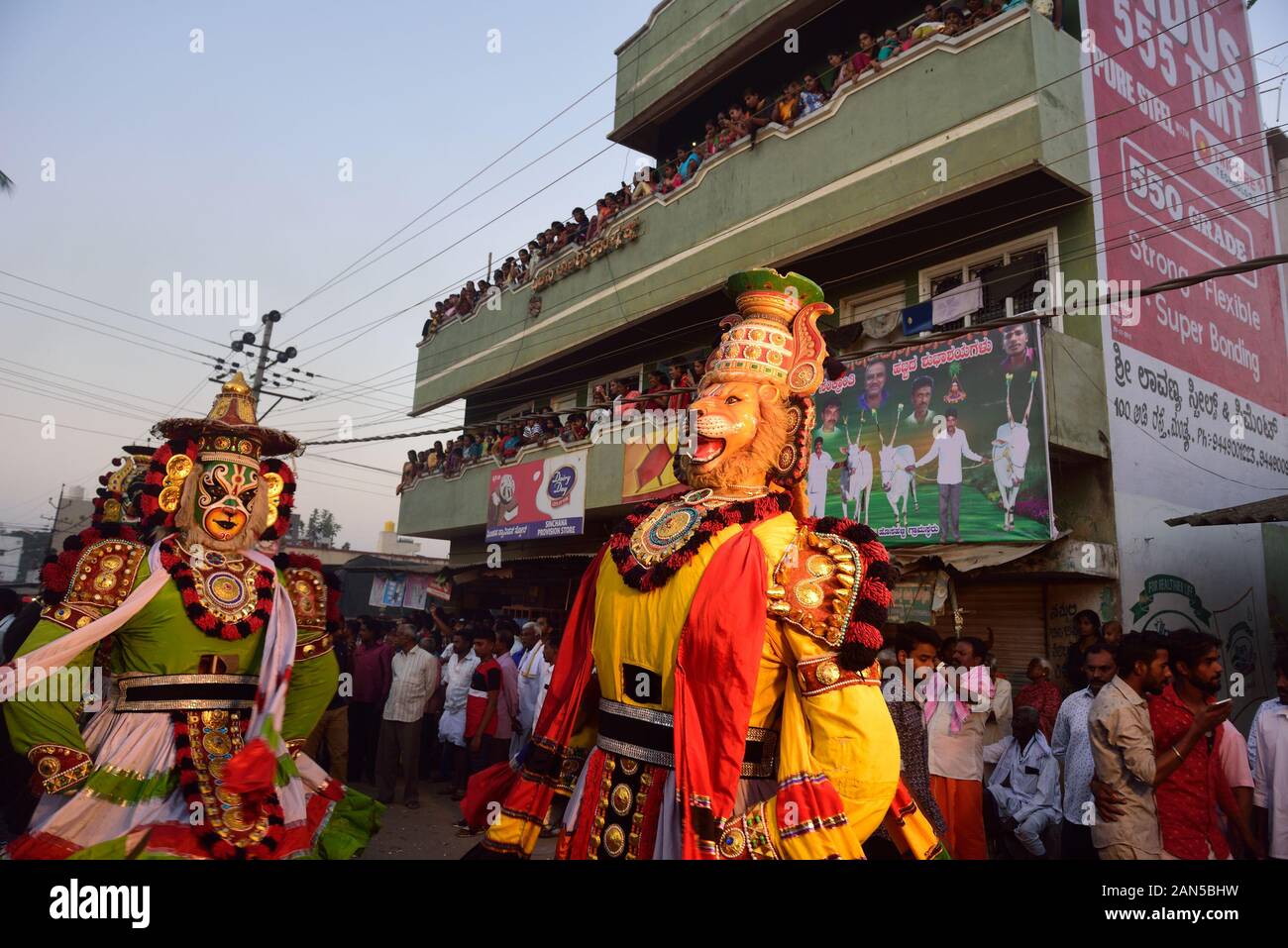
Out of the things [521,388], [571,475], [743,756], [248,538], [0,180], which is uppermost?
[0,180]

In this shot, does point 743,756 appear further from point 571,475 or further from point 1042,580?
point 571,475

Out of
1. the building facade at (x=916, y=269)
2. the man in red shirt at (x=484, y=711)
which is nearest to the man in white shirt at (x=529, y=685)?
the man in red shirt at (x=484, y=711)

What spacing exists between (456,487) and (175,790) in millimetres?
15740

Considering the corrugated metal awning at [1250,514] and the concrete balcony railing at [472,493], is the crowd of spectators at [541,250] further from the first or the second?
the corrugated metal awning at [1250,514]

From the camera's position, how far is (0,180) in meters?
13.3

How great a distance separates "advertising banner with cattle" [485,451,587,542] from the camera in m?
15.0

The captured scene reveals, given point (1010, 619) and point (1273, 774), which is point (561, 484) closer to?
point (1010, 619)

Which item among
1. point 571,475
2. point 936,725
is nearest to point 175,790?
point 936,725

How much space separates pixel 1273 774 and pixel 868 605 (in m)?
4.13

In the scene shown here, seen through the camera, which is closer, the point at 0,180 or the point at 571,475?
the point at 0,180

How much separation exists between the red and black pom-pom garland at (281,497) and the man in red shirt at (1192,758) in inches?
183

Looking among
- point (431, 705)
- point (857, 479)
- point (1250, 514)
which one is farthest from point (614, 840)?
point (1250, 514)
